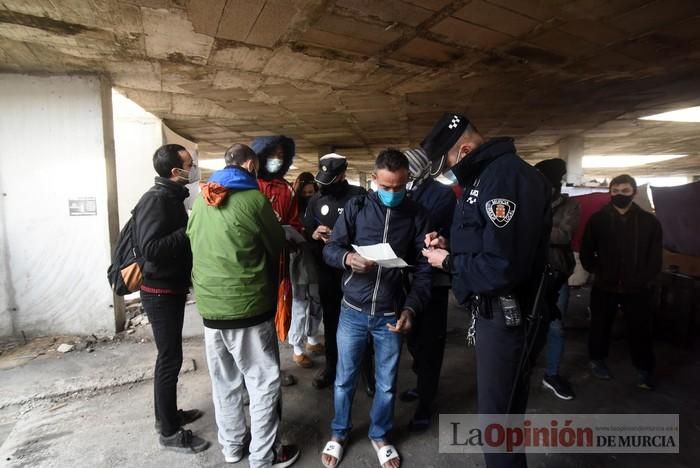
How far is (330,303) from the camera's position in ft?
9.14

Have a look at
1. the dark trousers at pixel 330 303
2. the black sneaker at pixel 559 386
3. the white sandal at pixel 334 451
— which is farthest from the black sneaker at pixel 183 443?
the black sneaker at pixel 559 386

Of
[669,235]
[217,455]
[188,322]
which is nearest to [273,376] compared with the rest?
[217,455]

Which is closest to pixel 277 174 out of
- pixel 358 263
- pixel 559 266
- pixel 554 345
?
pixel 358 263

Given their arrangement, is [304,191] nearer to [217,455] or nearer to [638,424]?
[217,455]

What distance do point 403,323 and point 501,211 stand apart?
0.81 metres

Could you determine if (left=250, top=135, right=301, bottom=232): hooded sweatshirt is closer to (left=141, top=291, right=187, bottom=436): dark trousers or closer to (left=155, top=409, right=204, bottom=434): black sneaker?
(left=141, top=291, right=187, bottom=436): dark trousers

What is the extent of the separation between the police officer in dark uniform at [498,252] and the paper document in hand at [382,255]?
0.82 ft

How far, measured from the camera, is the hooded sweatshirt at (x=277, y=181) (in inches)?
113

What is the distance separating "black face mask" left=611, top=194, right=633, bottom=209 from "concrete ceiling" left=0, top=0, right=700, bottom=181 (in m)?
1.39

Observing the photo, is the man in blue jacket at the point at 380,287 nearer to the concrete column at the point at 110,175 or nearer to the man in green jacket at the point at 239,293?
the man in green jacket at the point at 239,293

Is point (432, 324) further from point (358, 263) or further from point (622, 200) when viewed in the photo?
point (622, 200)

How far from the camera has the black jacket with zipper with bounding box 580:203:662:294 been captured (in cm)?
279

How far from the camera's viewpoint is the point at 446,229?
233 centimetres

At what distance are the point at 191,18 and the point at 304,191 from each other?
5.44 ft
